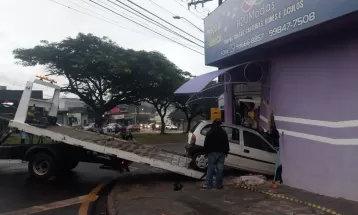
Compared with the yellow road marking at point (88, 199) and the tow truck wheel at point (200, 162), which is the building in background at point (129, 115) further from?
the yellow road marking at point (88, 199)

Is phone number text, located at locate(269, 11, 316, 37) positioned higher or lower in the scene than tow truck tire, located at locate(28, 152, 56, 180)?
higher

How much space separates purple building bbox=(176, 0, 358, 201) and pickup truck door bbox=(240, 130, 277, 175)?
73 centimetres

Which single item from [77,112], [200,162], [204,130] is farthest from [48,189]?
[77,112]

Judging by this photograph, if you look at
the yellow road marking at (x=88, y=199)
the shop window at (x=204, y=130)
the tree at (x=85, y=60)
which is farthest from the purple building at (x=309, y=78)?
the tree at (x=85, y=60)

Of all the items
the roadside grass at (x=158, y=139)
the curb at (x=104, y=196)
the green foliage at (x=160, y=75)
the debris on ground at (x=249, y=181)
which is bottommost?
the curb at (x=104, y=196)

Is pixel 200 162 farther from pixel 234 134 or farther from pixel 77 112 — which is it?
pixel 77 112

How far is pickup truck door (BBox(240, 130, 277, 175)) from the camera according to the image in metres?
9.86

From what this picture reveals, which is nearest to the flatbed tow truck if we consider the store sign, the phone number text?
the store sign

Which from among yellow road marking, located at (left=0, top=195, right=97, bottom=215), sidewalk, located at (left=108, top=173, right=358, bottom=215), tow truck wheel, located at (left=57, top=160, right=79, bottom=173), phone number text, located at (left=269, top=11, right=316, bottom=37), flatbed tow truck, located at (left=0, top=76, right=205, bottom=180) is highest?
phone number text, located at (left=269, top=11, right=316, bottom=37)

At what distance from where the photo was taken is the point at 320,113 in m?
7.37

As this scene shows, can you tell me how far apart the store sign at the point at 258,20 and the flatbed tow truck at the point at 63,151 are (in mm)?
3628

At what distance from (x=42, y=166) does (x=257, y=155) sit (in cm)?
581

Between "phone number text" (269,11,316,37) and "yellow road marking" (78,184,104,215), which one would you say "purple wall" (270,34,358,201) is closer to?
"phone number text" (269,11,316,37)

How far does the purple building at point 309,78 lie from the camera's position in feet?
21.6
